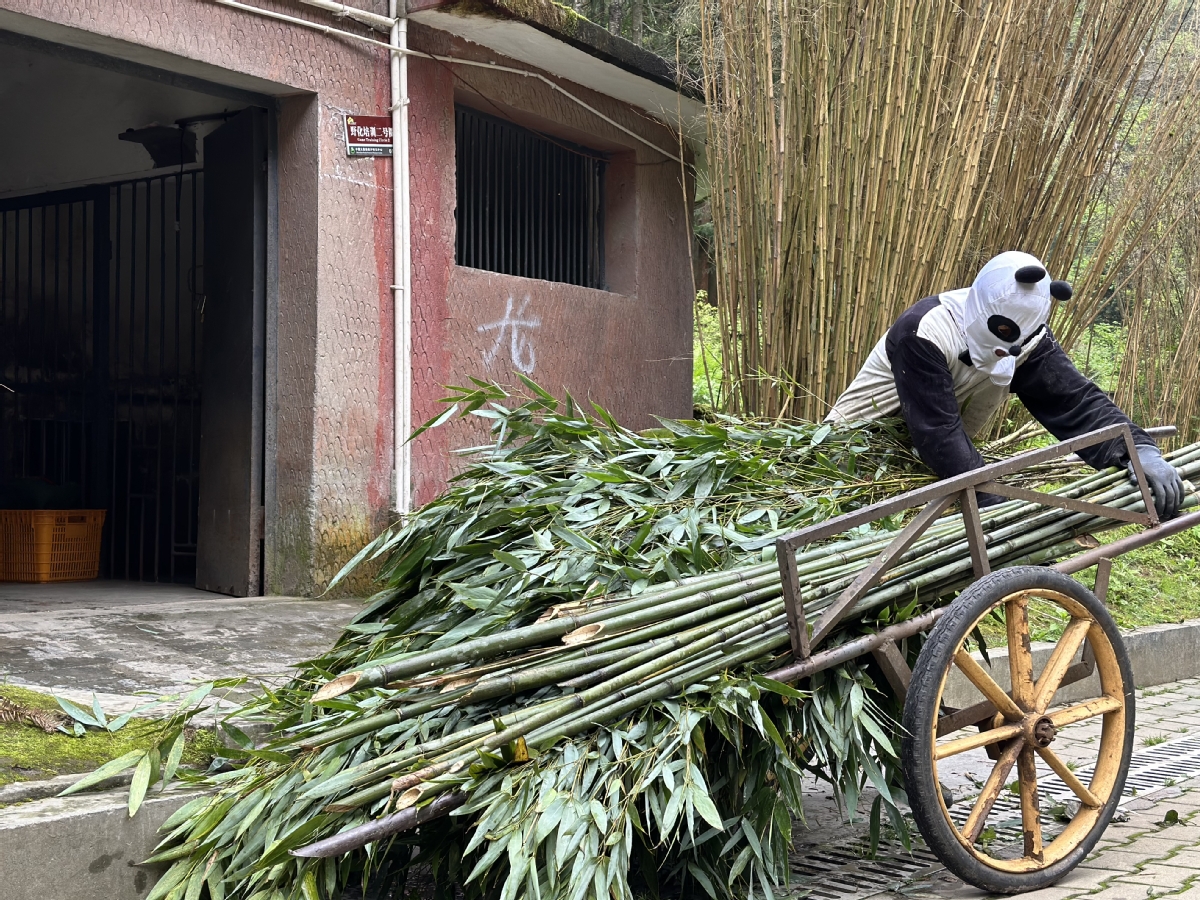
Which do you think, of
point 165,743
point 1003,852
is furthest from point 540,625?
point 1003,852

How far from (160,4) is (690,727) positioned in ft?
12.2

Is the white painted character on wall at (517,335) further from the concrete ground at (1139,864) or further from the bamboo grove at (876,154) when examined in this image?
the concrete ground at (1139,864)

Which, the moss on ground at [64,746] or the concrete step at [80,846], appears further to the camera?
the moss on ground at [64,746]

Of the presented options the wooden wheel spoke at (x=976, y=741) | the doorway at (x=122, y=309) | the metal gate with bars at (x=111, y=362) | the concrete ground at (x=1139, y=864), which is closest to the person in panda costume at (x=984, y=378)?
the wooden wheel spoke at (x=976, y=741)

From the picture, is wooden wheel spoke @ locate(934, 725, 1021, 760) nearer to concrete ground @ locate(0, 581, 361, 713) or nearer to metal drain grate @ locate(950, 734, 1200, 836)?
metal drain grate @ locate(950, 734, 1200, 836)

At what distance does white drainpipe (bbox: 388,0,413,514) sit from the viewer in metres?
5.46

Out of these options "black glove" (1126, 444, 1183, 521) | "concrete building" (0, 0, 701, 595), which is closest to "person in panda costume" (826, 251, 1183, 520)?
"black glove" (1126, 444, 1183, 521)

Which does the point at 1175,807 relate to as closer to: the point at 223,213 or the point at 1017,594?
the point at 1017,594

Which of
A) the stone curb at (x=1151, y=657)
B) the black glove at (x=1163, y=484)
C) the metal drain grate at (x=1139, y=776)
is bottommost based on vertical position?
the metal drain grate at (x=1139, y=776)

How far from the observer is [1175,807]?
338 centimetres

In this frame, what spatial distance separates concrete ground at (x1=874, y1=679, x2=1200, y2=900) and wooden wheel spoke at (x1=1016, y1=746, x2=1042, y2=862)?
0.10 meters

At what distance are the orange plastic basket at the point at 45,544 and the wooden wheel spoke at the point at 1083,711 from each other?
17.3 ft

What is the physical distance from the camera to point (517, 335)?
6.17 metres

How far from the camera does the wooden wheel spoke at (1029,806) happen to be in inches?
102
